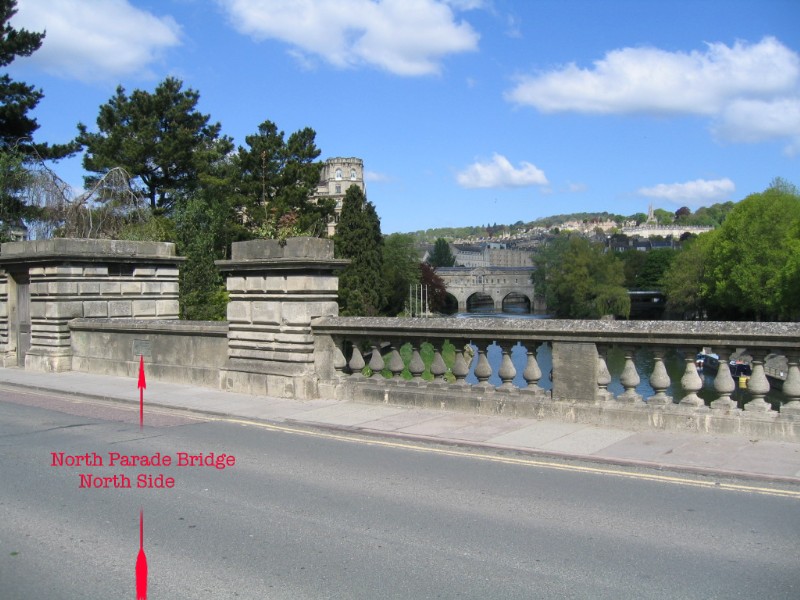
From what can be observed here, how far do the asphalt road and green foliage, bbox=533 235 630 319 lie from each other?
3609 inches

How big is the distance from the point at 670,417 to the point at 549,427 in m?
1.39

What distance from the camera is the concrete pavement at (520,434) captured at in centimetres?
741

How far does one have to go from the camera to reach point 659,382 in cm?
880

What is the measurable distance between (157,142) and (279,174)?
8457mm

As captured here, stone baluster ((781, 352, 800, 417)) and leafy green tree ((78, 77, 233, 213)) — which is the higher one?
leafy green tree ((78, 77, 233, 213))

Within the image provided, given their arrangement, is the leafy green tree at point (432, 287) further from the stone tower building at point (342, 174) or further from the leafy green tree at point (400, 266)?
the stone tower building at point (342, 174)

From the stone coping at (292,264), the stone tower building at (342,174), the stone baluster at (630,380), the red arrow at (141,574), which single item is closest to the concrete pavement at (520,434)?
the stone baluster at (630,380)

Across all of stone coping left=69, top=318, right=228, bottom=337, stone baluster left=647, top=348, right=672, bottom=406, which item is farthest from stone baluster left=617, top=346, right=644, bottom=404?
stone coping left=69, top=318, right=228, bottom=337

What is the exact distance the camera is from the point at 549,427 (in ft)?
30.3

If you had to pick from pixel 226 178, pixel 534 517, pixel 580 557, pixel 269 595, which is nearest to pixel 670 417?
pixel 534 517

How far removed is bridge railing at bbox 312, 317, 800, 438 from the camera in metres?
8.15

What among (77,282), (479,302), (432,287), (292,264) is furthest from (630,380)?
(479,302)

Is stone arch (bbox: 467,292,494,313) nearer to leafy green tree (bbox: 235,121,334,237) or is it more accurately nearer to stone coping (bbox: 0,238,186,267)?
leafy green tree (bbox: 235,121,334,237)

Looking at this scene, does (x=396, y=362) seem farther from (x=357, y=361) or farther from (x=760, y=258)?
(x=760, y=258)
